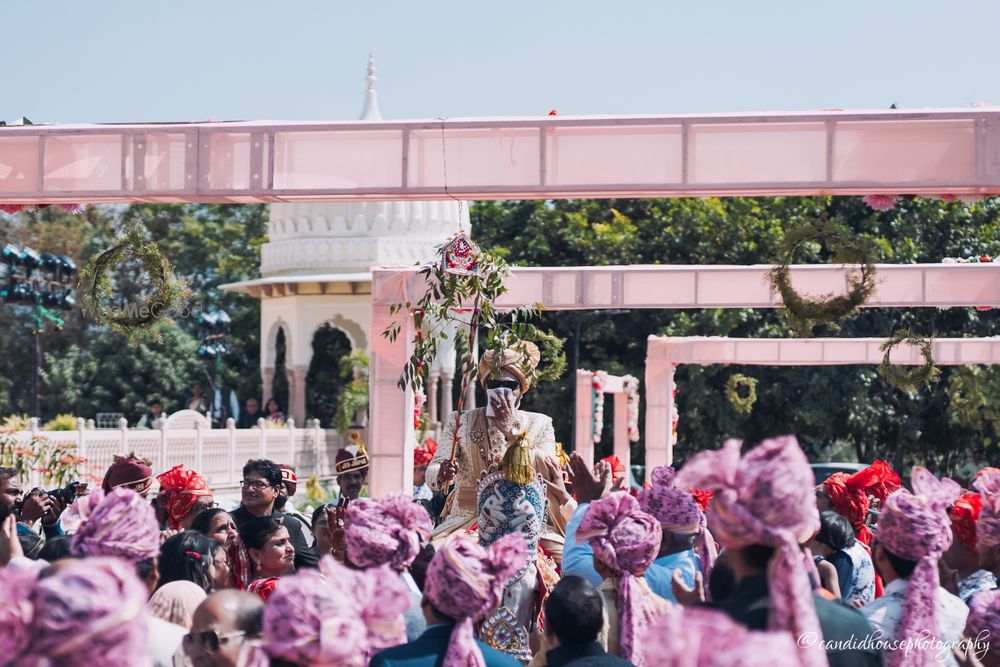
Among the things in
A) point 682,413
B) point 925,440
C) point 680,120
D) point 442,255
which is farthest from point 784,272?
point 925,440

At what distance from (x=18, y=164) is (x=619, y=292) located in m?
6.31

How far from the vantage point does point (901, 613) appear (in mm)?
4430

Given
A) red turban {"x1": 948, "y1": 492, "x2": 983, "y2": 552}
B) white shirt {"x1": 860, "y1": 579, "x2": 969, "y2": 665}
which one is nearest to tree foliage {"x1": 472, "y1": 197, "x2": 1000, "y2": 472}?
red turban {"x1": 948, "y1": 492, "x2": 983, "y2": 552}

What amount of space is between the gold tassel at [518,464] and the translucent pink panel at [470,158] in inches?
74.4

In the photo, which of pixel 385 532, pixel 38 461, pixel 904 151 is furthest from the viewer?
pixel 38 461

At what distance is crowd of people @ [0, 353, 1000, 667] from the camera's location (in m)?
2.93

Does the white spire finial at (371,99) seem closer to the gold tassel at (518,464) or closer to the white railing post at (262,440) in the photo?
the white railing post at (262,440)

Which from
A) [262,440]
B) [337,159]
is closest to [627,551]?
[337,159]

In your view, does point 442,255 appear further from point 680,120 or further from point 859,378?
point 859,378

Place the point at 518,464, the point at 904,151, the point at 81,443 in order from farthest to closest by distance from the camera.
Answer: the point at 81,443
the point at 904,151
the point at 518,464

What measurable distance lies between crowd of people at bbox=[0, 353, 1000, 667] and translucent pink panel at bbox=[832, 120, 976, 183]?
1666mm

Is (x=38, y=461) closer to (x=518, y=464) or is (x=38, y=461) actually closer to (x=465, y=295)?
(x=465, y=295)

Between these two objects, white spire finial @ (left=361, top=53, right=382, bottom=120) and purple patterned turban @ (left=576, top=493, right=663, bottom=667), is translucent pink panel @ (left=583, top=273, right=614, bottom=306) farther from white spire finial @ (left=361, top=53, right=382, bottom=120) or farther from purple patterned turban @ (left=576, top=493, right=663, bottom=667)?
white spire finial @ (left=361, top=53, right=382, bottom=120)

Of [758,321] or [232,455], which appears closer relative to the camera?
[232,455]
